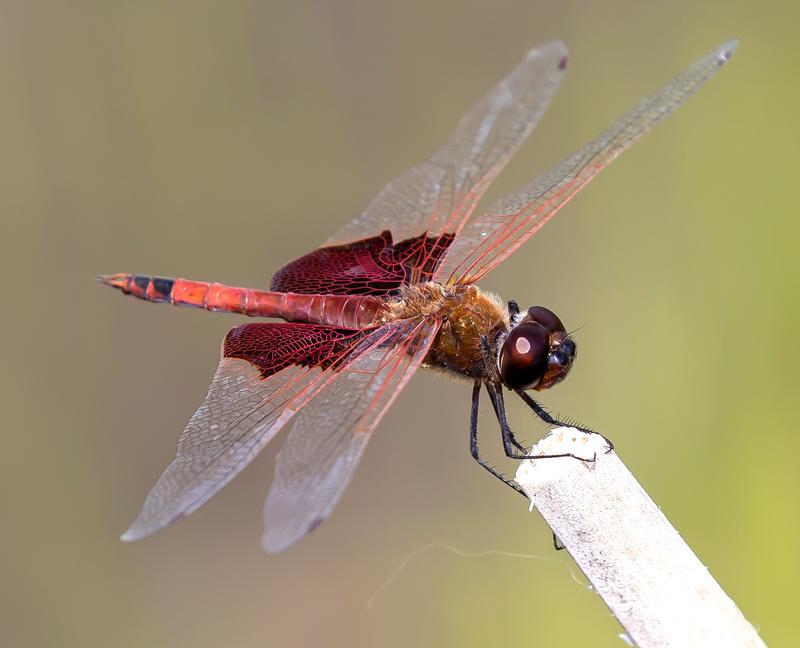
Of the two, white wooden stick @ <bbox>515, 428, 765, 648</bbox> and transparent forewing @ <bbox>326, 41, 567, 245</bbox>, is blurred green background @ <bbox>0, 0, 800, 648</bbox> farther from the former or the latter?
white wooden stick @ <bbox>515, 428, 765, 648</bbox>

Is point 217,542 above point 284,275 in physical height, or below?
below

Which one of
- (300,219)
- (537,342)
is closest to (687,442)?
(537,342)

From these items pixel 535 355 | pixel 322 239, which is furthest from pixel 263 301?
pixel 322 239

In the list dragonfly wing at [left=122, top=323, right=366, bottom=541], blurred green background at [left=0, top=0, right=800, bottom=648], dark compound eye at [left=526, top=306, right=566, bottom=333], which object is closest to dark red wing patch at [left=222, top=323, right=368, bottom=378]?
dragonfly wing at [left=122, top=323, right=366, bottom=541]

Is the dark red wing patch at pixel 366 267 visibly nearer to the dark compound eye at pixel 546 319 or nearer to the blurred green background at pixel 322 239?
the dark compound eye at pixel 546 319

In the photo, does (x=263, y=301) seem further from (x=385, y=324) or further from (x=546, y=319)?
(x=546, y=319)

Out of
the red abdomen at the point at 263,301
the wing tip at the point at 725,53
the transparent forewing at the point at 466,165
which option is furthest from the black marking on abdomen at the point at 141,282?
the wing tip at the point at 725,53

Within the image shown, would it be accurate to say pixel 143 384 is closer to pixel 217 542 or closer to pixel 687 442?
pixel 217 542
